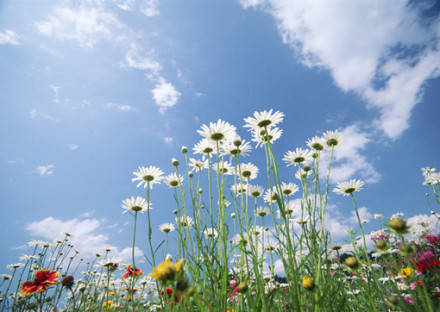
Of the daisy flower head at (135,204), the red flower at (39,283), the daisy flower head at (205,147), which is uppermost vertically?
the daisy flower head at (205,147)

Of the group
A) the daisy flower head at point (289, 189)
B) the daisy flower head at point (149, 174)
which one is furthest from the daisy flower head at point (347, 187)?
the daisy flower head at point (149, 174)

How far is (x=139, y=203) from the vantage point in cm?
211

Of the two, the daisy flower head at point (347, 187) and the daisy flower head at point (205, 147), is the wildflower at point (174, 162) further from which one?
the daisy flower head at point (347, 187)

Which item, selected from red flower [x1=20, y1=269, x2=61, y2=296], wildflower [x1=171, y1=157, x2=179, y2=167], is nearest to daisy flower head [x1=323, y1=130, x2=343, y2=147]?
wildflower [x1=171, y1=157, x2=179, y2=167]

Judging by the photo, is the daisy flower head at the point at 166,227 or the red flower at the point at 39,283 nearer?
the red flower at the point at 39,283

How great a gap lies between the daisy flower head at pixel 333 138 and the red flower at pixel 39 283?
106 inches

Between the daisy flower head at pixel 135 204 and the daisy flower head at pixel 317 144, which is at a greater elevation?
the daisy flower head at pixel 317 144

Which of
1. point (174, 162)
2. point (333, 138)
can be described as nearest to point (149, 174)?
point (174, 162)

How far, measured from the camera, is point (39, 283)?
2021mm

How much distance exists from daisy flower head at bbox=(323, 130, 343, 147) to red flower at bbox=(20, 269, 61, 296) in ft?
8.81

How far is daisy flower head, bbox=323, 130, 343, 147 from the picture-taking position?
215cm

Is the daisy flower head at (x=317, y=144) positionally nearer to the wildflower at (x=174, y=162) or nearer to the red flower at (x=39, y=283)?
the wildflower at (x=174, y=162)

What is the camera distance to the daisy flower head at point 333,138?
7.07 feet

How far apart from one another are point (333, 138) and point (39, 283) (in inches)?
112
